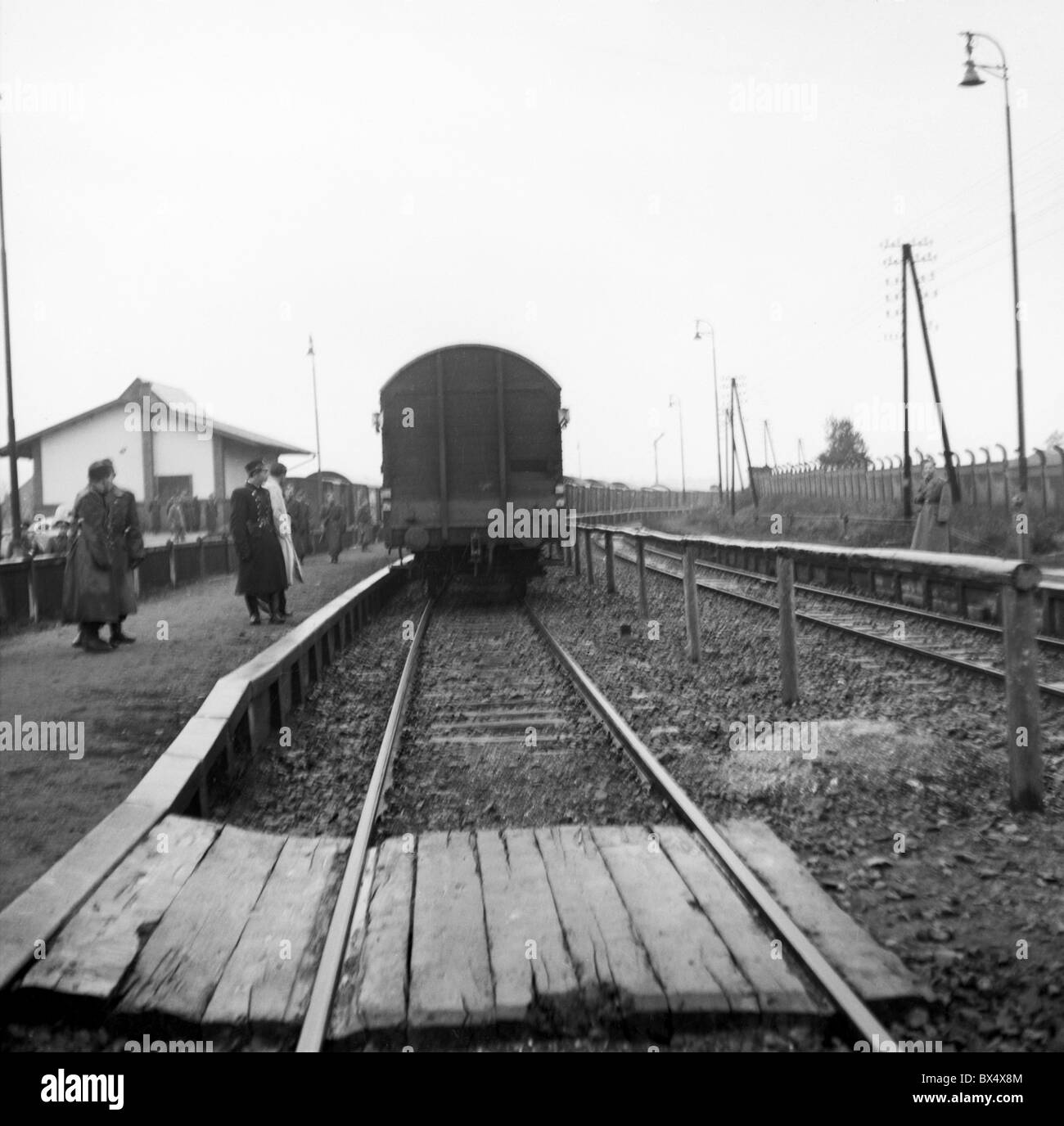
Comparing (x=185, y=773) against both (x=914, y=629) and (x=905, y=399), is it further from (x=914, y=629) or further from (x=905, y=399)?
(x=905, y=399)

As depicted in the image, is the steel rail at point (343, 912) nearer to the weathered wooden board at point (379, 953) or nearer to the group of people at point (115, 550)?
the weathered wooden board at point (379, 953)

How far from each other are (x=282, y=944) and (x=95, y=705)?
4452 millimetres

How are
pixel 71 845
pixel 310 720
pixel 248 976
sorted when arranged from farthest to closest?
pixel 310 720 < pixel 71 845 < pixel 248 976

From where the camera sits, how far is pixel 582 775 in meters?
6.25

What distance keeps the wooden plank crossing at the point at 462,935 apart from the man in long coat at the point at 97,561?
5685mm

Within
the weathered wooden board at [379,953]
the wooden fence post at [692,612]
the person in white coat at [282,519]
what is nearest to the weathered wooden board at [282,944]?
the weathered wooden board at [379,953]

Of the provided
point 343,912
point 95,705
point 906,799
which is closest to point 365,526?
point 95,705

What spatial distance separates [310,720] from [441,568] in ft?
27.9

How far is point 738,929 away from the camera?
12.3 ft
